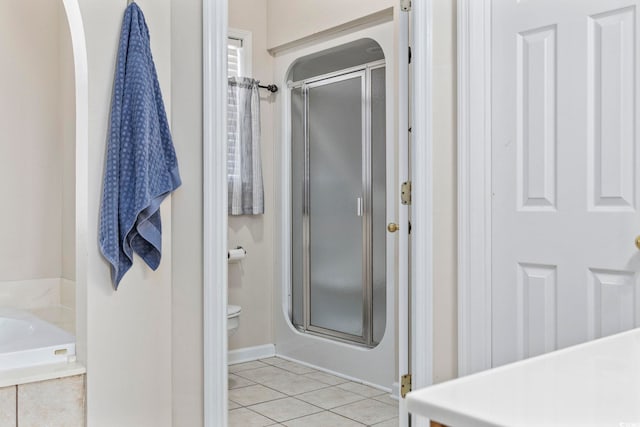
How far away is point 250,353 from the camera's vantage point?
13.8 ft

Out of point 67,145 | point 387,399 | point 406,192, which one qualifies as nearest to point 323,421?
point 387,399

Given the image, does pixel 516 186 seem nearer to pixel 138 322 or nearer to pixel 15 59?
pixel 138 322

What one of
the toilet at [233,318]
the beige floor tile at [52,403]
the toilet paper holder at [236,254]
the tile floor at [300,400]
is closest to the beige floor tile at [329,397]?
the tile floor at [300,400]

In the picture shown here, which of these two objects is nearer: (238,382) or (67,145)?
(67,145)

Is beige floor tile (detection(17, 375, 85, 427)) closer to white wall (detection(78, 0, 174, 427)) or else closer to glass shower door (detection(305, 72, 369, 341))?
white wall (detection(78, 0, 174, 427))

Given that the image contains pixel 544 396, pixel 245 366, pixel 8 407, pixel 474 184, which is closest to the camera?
pixel 544 396

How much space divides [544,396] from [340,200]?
3.13 metres

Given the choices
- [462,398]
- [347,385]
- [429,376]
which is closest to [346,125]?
[347,385]

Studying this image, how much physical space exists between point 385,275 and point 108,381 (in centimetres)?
203

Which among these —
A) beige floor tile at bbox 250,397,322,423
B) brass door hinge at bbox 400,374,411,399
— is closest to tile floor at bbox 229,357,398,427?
beige floor tile at bbox 250,397,322,423

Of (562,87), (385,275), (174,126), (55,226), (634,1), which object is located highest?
(634,1)

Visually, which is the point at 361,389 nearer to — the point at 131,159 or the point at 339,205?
the point at 339,205

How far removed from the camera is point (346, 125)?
3848 mm

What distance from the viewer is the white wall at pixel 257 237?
4117mm
